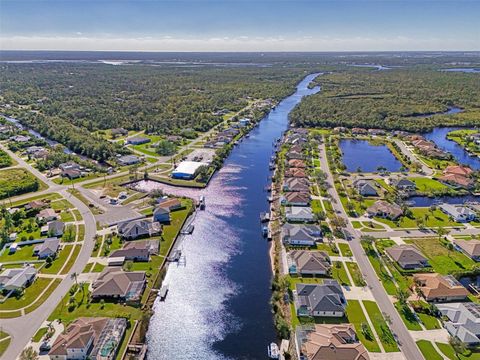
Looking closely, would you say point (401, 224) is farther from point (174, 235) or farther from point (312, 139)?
point (312, 139)

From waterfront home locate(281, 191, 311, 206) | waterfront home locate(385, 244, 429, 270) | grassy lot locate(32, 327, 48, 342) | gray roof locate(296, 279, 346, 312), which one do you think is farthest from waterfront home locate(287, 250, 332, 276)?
grassy lot locate(32, 327, 48, 342)

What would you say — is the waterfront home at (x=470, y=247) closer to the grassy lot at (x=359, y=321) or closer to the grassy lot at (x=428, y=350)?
the grassy lot at (x=428, y=350)

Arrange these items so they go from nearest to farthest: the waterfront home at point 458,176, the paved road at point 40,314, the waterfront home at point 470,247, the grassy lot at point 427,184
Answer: the paved road at point 40,314, the waterfront home at point 470,247, the grassy lot at point 427,184, the waterfront home at point 458,176

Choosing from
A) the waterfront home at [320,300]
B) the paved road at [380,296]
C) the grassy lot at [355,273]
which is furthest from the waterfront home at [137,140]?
the waterfront home at [320,300]

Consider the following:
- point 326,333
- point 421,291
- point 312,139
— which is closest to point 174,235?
point 326,333

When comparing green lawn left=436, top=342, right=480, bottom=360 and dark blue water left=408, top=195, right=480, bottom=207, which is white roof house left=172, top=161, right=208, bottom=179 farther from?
green lawn left=436, top=342, right=480, bottom=360

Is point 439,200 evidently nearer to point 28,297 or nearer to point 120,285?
point 120,285
